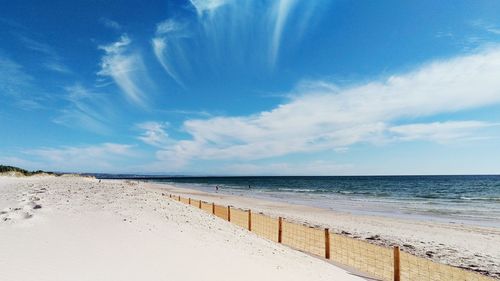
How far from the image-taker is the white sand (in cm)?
591

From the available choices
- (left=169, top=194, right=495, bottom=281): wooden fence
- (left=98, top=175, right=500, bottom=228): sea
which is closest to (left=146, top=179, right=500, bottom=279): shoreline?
(left=169, top=194, right=495, bottom=281): wooden fence

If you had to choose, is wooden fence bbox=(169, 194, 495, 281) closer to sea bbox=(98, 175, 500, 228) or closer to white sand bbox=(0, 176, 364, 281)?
white sand bbox=(0, 176, 364, 281)

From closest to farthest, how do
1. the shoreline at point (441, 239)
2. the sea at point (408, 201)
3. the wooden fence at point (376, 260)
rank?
the wooden fence at point (376, 260)
the shoreline at point (441, 239)
the sea at point (408, 201)

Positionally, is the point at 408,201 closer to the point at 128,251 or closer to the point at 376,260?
the point at 376,260

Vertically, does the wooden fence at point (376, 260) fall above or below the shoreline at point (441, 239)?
above

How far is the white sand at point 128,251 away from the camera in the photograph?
591 cm

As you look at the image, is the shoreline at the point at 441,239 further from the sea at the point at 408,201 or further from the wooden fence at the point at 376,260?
the sea at the point at 408,201

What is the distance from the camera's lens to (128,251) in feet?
24.0

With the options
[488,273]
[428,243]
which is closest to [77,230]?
[488,273]

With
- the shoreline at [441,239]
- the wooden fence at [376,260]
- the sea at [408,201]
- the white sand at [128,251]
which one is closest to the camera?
the white sand at [128,251]

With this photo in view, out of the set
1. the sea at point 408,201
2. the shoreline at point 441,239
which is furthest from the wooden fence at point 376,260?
the sea at point 408,201

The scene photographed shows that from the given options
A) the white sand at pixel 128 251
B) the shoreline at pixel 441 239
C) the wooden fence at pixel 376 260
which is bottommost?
the shoreline at pixel 441 239

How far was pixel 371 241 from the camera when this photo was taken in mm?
17625

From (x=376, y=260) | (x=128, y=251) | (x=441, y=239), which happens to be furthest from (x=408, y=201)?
(x=128, y=251)
